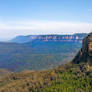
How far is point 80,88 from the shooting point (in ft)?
227

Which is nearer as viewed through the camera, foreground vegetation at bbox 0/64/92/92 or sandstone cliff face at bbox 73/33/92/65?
foreground vegetation at bbox 0/64/92/92

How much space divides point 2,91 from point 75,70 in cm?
3544

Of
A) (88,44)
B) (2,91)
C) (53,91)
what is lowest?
(2,91)

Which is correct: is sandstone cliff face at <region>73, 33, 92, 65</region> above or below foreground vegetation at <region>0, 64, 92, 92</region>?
above

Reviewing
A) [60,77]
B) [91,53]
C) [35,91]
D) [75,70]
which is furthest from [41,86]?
[91,53]

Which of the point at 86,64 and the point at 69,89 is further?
the point at 86,64

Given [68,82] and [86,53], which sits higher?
[86,53]

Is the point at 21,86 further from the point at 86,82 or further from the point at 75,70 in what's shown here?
the point at 86,82

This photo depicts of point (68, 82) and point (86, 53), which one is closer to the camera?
point (68, 82)

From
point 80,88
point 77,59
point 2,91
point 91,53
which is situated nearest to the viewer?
point 80,88

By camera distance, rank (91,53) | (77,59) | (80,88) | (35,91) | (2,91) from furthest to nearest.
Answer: (77,59), (2,91), (91,53), (35,91), (80,88)

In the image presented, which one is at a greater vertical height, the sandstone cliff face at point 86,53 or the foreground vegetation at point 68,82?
the sandstone cliff face at point 86,53

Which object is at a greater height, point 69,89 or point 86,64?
point 86,64

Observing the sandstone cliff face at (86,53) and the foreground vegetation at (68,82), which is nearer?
the foreground vegetation at (68,82)
